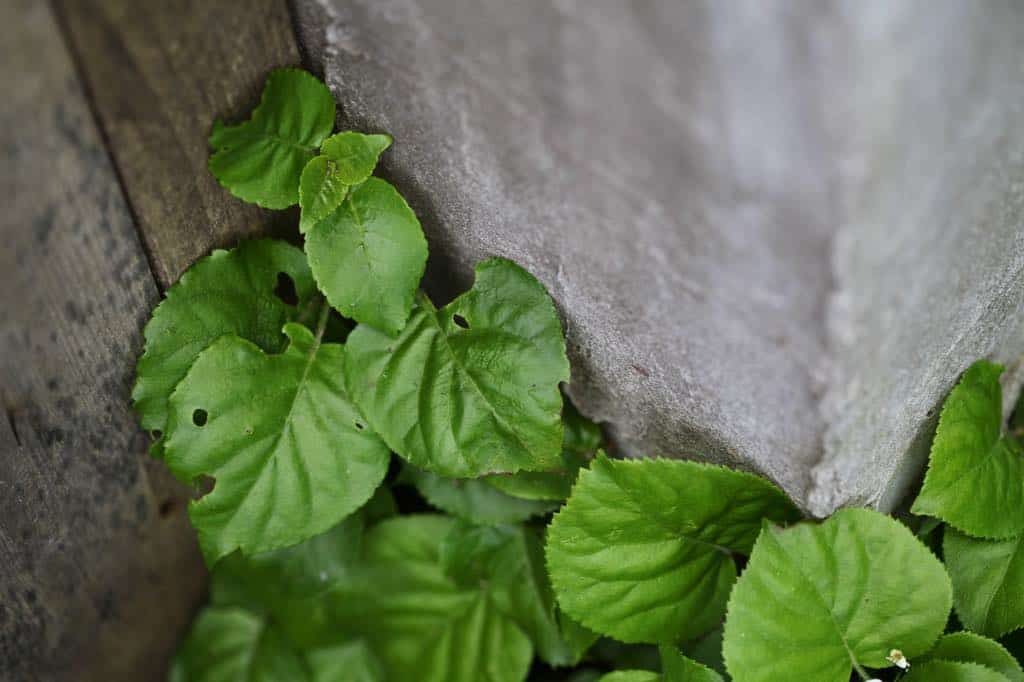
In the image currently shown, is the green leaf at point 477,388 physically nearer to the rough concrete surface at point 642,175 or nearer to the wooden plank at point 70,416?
the rough concrete surface at point 642,175

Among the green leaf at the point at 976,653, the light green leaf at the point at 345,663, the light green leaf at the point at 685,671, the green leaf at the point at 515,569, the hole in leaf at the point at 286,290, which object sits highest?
the green leaf at the point at 976,653

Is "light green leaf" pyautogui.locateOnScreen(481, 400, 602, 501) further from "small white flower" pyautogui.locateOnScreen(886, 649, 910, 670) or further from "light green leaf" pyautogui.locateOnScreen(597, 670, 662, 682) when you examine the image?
"small white flower" pyautogui.locateOnScreen(886, 649, 910, 670)

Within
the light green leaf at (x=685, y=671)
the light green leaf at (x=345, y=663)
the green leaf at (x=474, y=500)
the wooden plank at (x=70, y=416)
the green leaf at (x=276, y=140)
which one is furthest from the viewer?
the light green leaf at (x=345, y=663)

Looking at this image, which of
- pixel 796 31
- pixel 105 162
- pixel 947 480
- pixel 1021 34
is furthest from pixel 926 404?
pixel 105 162

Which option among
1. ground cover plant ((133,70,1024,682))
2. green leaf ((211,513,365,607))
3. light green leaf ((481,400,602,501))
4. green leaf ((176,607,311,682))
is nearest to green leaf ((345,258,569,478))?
ground cover plant ((133,70,1024,682))

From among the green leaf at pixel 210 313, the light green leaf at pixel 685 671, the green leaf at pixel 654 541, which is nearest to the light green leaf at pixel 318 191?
the green leaf at pixel 210 313

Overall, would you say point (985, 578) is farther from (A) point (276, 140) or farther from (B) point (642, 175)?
(A) point (276, 140)

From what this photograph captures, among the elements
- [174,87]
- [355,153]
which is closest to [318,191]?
[355,153]
